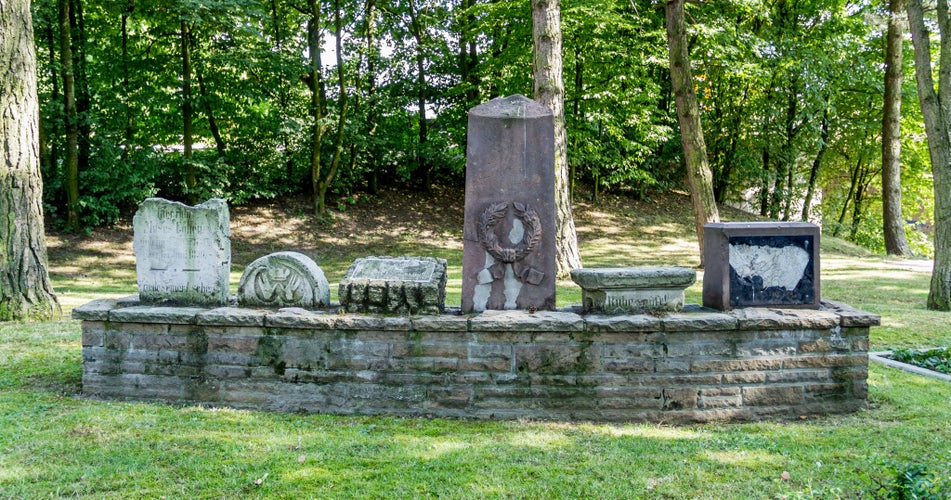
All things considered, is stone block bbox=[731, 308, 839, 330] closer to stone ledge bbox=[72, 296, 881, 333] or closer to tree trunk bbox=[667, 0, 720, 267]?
stone ledge bbox=[72, 296, 881, 333]

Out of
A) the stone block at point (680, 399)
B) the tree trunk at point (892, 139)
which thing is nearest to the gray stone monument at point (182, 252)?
the stone block at point (680, 399)

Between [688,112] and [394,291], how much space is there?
321 inches

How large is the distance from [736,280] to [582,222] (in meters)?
13.1

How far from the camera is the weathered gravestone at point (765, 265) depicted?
16.7 feet

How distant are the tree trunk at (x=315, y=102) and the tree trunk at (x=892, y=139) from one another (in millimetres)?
14463

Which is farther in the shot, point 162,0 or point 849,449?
point 162,0

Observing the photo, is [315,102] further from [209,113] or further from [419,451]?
[419,451]

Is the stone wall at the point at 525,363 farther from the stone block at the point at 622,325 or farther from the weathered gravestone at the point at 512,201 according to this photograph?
the weathered gravestone at the point at 512,201

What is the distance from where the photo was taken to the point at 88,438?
13.3 ft

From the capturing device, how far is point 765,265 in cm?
515

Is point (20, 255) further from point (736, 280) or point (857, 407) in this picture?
point (857, 407)

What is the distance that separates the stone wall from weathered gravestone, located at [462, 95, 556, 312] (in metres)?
0.38

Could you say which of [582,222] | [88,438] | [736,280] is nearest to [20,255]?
[88,438]

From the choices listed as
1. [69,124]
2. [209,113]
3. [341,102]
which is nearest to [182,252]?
[69,124]
